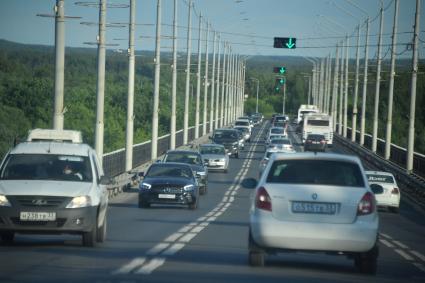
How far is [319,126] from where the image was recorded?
101 meters

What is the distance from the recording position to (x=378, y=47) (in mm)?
80688

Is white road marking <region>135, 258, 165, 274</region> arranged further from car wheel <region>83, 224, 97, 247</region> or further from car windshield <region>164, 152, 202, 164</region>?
car windshield <region>164, 152, 202, 164</region>

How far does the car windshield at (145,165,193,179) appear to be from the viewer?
123ft

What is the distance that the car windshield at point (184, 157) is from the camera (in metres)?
47.9

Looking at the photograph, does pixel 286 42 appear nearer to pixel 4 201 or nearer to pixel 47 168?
pixel 47 168

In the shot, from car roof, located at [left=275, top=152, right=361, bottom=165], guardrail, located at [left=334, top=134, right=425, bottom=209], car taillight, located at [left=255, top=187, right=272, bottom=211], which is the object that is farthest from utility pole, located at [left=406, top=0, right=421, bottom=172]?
car taillight, located at [left=255, top=187, right=272, bottom=211]

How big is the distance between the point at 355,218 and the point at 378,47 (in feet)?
216

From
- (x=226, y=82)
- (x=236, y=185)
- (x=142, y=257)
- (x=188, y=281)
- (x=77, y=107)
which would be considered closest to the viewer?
(x=188, y=281)

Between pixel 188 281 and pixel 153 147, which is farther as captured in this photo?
pixel 153 147

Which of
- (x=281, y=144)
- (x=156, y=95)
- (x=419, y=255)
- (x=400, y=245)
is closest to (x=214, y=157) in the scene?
(x=156, y=95)

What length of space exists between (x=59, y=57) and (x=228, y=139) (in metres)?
48.0

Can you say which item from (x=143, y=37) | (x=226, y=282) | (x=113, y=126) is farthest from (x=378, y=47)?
(x=226, y=282)

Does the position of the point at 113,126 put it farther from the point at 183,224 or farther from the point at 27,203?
the point at 27,203

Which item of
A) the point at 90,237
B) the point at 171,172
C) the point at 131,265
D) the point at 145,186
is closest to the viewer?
the point at 131,265
